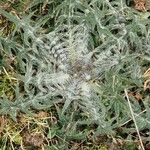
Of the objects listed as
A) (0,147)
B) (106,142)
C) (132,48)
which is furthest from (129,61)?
(0,147)

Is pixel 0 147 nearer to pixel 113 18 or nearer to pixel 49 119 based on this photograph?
pixel 49 119

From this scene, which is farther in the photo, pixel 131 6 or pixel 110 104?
pixel 131 6

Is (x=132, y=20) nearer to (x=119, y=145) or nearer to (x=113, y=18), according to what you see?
(x=113, y=18)

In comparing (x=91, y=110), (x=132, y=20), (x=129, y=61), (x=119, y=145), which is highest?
(x=132, y=20)

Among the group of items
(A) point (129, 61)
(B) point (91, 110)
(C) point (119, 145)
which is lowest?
(C) point (119, 145)

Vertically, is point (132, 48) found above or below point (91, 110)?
above

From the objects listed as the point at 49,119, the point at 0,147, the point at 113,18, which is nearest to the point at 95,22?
the point at 113,18
